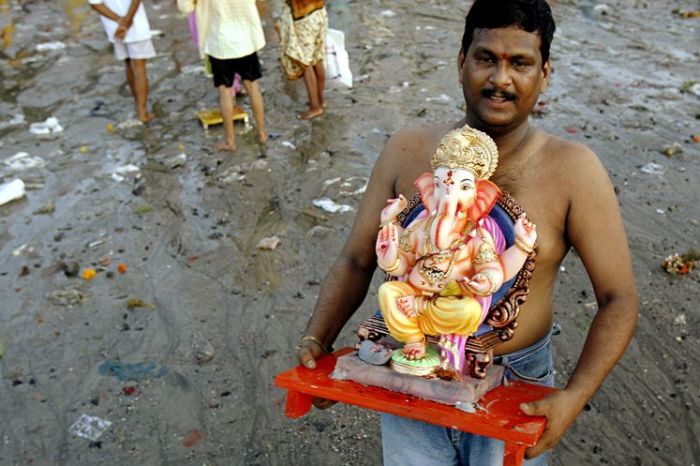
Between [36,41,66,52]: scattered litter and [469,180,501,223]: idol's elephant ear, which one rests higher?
[469,180,501,223]: idol's elephant ear

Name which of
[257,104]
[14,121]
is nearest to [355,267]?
[257,104]

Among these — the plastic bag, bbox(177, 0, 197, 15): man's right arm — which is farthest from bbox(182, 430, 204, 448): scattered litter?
the plastic bag

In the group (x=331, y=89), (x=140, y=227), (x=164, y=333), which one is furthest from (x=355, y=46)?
(x=164, y=333)

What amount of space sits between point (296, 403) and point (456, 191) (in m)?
0.77

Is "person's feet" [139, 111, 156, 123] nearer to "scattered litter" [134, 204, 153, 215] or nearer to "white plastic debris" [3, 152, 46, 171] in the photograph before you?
"white plastic debris" [3, 152, 46, 171]

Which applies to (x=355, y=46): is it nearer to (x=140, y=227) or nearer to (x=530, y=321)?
(x=140, y=227)

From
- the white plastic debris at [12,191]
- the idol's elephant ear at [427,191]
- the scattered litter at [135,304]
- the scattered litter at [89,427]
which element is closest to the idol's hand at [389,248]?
the idol's elephant ear at [427,191]

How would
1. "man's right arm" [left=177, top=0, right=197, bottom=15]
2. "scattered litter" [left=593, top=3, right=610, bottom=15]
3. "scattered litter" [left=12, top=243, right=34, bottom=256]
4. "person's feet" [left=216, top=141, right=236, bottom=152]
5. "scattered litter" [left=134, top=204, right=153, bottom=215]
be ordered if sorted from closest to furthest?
1. "scattered litter" [left=12, top=243, right=34, bottom=256]
2. "scattered litter" [left=134, top=204, right=153, bottom=215]
3. "man's right arm" [left=177, top=0, right=197, bottom=15]
4. "person's feet" [left=216, top=141, right=236, bottom=152]
5. "scattered litter" [left=593, top=3, right=610, bottom=15]

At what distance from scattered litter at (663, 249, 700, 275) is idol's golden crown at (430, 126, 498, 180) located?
308cm

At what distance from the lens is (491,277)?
5.92ft

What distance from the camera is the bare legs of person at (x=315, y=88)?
717cm

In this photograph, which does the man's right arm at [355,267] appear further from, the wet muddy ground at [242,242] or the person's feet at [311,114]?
the person's feet at [311,114]

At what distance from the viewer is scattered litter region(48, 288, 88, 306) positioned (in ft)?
15.0

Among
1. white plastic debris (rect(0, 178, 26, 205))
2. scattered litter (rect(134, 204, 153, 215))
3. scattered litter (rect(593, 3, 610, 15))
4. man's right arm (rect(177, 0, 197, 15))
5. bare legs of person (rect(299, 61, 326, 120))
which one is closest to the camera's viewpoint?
scattered litter (rect(134, 204, 153, 215))
